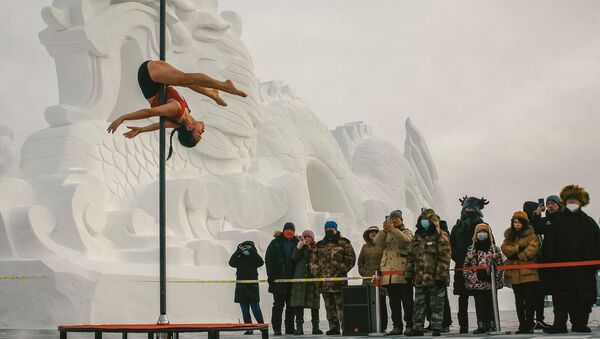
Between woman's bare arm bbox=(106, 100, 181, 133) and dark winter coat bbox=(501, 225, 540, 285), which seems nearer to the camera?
woman's bare arm bbox=(106, 100, 181, 133)

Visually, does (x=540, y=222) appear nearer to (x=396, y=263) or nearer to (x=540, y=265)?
(x=540, y=265)

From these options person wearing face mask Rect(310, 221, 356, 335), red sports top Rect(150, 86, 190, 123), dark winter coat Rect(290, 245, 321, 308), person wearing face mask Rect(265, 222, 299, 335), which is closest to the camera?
red sports top Rect(150, 86, 190, 123)

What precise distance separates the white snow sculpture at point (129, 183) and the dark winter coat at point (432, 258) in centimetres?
527

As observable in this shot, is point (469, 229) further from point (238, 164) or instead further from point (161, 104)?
point (238, 164)

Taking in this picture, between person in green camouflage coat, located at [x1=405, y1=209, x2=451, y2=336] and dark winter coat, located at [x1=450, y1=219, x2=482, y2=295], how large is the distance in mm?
595

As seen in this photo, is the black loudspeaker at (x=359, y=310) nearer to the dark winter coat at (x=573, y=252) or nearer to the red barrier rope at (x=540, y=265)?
the red barrier rope at (x=540, y=265)

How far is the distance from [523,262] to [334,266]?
97.2 inches

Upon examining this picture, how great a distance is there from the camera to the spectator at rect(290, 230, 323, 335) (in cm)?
1077

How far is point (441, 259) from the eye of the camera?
9148mm

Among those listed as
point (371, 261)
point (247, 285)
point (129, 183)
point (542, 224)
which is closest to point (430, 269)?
point (371, 261)

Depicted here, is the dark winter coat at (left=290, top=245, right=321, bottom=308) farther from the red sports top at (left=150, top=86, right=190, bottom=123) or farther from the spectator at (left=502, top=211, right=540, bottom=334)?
the red sports top at (left=150, top=86, right=190, bottom=123)

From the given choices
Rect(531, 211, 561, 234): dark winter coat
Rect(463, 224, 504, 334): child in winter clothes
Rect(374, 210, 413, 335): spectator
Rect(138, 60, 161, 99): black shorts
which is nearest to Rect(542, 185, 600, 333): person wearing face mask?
Rect(531, 211, 561, 234): dark winter coat

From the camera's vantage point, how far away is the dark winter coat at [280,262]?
11055 mm

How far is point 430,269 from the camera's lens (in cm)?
915
